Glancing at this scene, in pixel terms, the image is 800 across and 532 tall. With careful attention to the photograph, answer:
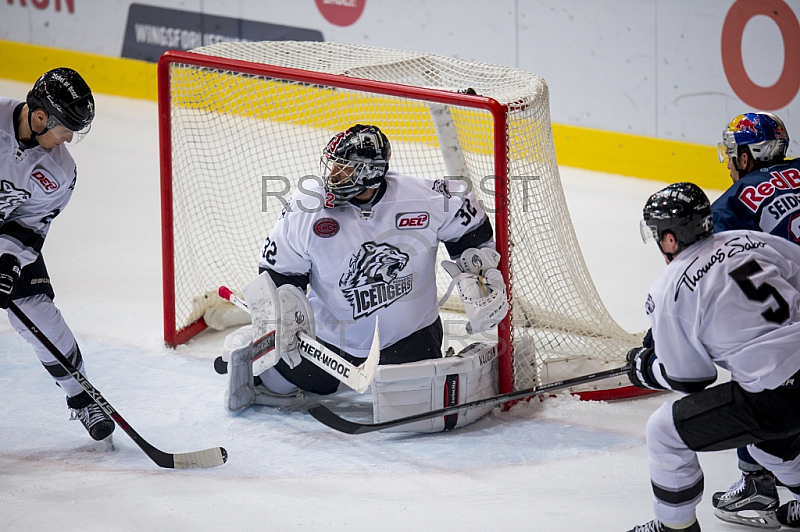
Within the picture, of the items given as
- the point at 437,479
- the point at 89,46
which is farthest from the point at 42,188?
the point at 89,46

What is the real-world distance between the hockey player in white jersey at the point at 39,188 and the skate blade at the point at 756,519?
1.86 m

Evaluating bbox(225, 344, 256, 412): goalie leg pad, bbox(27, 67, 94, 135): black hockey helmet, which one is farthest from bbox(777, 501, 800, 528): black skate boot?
bbox(27, 67, 94, 135): black hockey helmet

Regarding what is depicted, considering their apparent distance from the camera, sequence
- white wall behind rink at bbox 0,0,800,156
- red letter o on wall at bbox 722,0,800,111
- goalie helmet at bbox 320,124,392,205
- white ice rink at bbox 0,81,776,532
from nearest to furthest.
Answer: white ice rink at bbox 0,81,776,532 → goalie helmet at bbox 320,124,392,205 → red letter o on wall at bbox 722,0,800,111 → white wall behind rink at bbox 0,0,800,156

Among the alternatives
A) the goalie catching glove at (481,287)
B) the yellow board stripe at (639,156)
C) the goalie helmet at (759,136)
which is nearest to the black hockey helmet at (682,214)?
the goalie helmet at (759,136)

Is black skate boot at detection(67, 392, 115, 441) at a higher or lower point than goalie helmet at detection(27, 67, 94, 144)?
lower

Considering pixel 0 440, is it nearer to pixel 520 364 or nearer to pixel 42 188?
pixel 42 188

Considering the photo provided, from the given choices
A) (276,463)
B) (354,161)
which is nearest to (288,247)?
(354,161)

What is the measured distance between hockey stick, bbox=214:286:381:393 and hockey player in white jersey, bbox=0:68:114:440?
65 cm

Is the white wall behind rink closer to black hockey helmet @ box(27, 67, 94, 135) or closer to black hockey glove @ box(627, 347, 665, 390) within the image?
black hockey glove @ box(627, 347, 665, 390)

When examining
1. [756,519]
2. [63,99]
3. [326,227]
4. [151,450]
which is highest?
[63,99]

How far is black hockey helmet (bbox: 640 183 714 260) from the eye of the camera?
241 centimetres

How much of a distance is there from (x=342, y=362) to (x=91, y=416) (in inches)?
31.9

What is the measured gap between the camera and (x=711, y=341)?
238cm

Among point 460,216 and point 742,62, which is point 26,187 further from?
point 742,62
